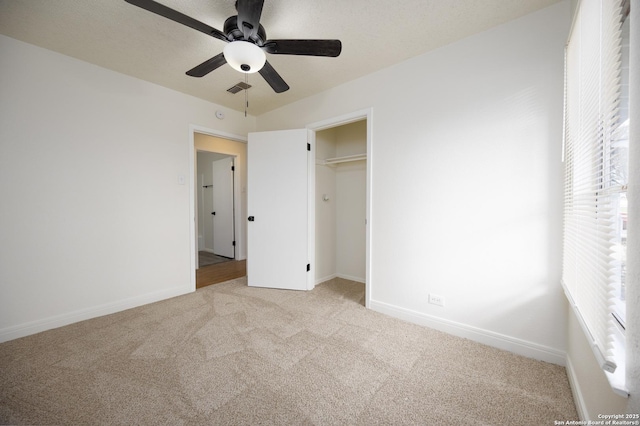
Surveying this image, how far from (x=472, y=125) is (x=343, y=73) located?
1432mm

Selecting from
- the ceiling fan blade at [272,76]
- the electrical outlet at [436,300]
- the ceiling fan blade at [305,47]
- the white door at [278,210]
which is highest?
the ceiling fan blade at [305,47]

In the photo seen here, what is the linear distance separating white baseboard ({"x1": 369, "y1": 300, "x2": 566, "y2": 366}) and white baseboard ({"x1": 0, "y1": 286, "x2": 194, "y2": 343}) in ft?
8.47

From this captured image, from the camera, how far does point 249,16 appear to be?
1483 mm

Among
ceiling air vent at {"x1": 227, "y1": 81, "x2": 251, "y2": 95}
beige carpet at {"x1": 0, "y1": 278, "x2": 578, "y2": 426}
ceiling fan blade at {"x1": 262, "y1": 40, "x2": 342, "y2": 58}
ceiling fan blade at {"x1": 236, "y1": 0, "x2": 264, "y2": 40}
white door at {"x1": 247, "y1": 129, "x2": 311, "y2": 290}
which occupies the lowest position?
beige carpet at {"x1": 0, "y1": 278, "x2": 578, "y2": 426}

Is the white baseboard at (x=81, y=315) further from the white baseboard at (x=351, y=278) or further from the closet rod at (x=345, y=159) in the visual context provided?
the closet rod at (x=345, y=159)

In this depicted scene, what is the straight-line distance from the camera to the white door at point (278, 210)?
10.5ft

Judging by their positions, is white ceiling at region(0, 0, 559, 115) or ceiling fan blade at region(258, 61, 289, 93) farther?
ceiling fan blade at region(258, 61, 289, 93)

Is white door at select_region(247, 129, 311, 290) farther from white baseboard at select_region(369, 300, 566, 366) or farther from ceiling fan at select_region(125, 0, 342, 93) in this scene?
ceiling fan at select_region(125, 0, 342, 93)

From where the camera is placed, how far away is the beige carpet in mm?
1316

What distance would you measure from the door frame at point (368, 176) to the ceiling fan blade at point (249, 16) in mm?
1429

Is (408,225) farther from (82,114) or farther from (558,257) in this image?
(82,114)

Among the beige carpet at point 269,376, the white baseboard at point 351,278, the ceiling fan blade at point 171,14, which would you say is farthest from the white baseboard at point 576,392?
the ceiling fan blade at point 171,14

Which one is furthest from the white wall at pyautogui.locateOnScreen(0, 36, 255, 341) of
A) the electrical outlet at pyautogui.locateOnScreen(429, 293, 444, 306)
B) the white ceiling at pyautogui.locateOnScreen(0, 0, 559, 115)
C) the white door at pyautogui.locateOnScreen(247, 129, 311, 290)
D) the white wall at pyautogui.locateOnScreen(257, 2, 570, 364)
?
the electrical outlet at pyautogui.locateOnScreen(429, 293, 444, 306)

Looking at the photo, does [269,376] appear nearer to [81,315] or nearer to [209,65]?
[81,315]
